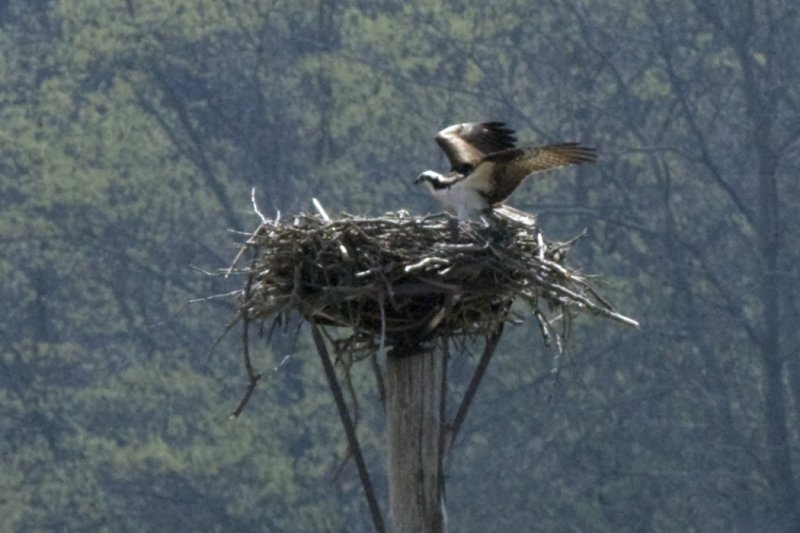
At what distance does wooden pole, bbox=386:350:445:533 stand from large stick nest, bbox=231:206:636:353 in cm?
10

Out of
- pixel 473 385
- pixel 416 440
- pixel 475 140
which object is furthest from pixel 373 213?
pixel 416 440

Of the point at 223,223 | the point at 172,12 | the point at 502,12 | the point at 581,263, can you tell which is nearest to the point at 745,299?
the point at 581,263

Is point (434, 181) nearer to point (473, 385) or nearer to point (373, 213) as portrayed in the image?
point (473, 385)

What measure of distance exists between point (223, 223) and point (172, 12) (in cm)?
251

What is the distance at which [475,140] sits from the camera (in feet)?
28.2

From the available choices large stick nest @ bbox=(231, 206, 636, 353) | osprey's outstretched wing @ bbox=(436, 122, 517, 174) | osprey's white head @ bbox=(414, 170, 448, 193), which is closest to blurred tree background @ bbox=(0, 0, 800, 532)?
osprey's outstretched wing @ bbox=(436, 122, 517, 174)

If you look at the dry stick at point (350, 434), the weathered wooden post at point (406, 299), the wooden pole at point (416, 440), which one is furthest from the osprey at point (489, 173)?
the dry stick at point (350, 434)

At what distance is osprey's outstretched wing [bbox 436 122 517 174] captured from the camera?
27.7 ft

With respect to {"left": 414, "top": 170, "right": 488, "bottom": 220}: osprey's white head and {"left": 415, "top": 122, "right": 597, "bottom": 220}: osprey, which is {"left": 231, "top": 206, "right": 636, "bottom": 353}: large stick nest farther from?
{"left": 414, "top": 170, "right": 488, "bottom": 220}: osprey's white head

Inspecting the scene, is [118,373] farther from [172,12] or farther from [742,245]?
[742,245]

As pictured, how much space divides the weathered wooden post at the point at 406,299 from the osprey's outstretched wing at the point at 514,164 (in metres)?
0.38

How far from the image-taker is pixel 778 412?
20.6m

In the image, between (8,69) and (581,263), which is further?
(8,69)

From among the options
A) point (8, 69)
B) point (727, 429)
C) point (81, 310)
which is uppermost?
point (8, 69)
